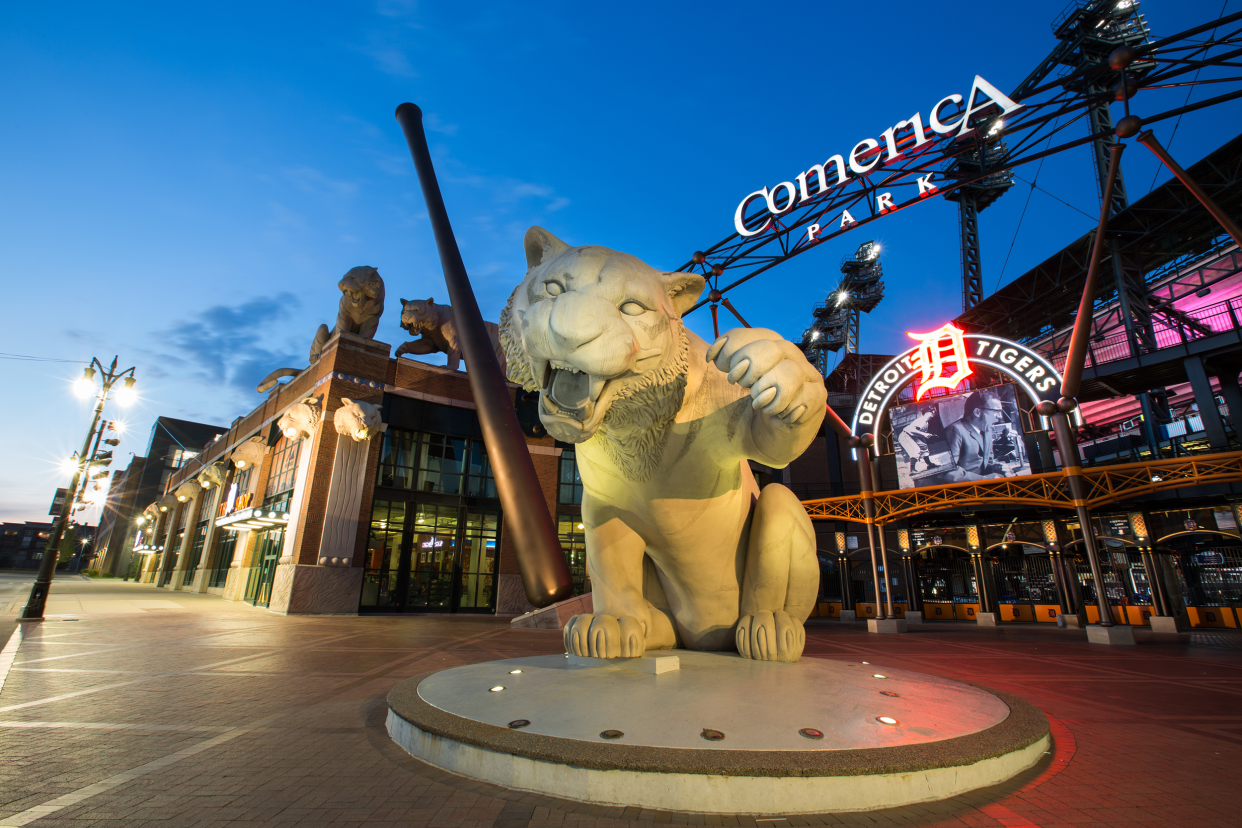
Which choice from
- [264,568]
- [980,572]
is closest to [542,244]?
[980,572]

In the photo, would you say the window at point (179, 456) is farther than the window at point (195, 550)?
Yes

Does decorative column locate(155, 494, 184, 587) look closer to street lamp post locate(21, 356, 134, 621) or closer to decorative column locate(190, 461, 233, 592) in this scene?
decorative column locate(190, 461, 233, 592)

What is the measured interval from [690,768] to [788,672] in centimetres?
133

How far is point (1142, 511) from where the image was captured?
13.5 m

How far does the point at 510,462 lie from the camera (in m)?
6.82

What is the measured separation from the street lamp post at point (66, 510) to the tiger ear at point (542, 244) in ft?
36.4

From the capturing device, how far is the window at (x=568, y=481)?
1856 cm

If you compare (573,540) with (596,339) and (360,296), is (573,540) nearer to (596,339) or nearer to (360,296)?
(360,296)

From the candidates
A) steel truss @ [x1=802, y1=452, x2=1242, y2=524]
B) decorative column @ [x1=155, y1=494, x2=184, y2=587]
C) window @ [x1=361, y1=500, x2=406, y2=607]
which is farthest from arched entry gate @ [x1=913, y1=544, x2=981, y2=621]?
decorative column @ [x1=155, y1=494, x2=184, y2=587]

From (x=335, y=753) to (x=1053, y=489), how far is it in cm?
1337

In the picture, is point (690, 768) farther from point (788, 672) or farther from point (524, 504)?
point (524, 504)

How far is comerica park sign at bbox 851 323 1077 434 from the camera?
10734 millimetres

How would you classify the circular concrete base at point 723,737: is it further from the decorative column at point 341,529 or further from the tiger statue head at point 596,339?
the decorative column at point 341,529

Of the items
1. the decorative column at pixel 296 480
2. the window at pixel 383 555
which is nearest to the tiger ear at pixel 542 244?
the decorative column at pixel 296 480
